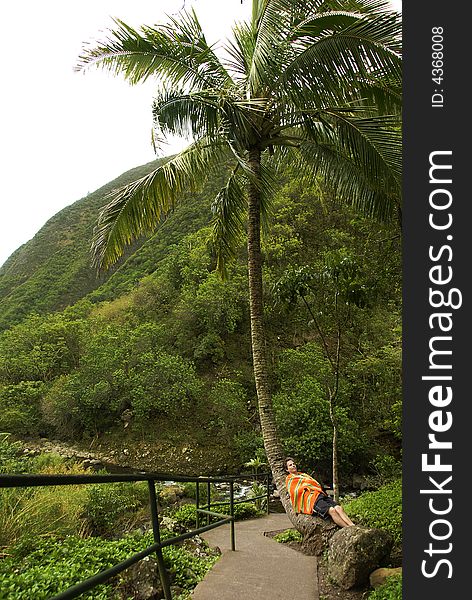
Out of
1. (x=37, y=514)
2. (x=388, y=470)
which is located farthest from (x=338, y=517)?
(x=388, y=470)

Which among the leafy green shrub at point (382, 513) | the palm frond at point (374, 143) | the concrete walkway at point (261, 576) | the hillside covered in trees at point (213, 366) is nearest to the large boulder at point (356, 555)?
the concrete walkway at point (261, 576)

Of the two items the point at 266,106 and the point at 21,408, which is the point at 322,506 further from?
the point at 21,408

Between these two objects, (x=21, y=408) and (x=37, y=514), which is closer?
(x=37, y=514)

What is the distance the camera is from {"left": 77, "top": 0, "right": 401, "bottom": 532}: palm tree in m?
5.77

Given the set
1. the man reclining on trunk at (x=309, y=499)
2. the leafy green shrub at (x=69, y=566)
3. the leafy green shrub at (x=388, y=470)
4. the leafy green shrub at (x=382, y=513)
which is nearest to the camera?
the leafy green shrub at (x=69, y=566)

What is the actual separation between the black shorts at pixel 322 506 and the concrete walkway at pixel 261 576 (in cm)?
49

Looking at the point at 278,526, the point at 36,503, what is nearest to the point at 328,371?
the point at 278,526

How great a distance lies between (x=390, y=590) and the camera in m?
3.44

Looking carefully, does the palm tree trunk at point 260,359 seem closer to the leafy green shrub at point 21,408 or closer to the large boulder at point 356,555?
the large boulder at point 356,555

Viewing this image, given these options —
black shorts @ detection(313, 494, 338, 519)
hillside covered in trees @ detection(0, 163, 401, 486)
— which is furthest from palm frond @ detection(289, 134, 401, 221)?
black shorts @ detection(313, 494, 338, 519)

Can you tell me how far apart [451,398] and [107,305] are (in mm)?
31692

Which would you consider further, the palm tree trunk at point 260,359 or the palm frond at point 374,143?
the palm tree trunk at point 260,359

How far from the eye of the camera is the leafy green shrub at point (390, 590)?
3.30 meters

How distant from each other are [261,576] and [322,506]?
6.32 ft
